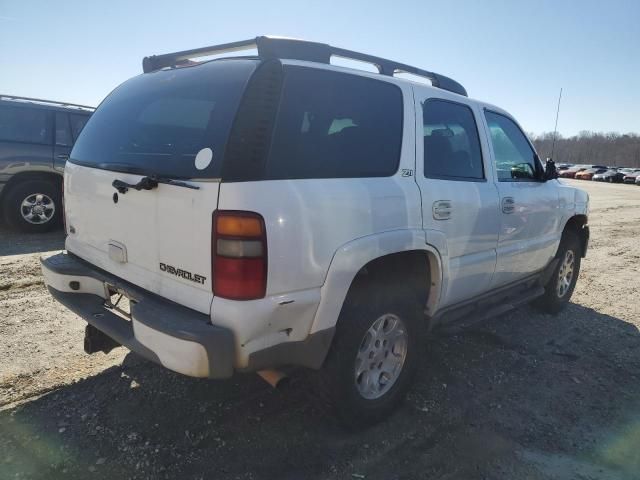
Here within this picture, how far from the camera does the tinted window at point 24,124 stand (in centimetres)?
668

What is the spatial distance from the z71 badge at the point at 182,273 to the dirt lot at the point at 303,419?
91 centimetres

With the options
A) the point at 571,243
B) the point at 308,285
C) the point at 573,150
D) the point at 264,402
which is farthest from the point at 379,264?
the point at 573,150

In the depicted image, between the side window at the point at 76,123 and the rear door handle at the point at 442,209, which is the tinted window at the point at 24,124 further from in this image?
the rear door handle at the point at 442,209

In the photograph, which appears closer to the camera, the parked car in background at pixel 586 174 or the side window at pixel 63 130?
the side window at pixel 63 130

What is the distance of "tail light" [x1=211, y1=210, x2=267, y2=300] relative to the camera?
1.97 metres

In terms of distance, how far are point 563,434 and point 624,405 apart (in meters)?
0.70

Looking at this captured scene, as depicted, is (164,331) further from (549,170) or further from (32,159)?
(32,159)

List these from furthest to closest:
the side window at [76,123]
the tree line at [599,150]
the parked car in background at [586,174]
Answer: the tree line at [599,150] → the parked car in background at [586,174] → the side window at [76,123]

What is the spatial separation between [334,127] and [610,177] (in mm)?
49622

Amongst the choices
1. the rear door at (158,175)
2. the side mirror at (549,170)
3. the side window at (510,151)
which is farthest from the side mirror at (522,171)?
A: the rear door at (158,175)

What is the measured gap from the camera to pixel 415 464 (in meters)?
2.44

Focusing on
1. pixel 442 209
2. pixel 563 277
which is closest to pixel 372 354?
pixel 442 209

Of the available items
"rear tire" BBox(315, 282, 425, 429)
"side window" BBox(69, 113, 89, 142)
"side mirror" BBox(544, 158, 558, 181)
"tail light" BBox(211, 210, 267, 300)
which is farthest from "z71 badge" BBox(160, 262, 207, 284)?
"side window" BBox(69, 113, 89, 142)

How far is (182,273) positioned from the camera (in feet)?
7.13
